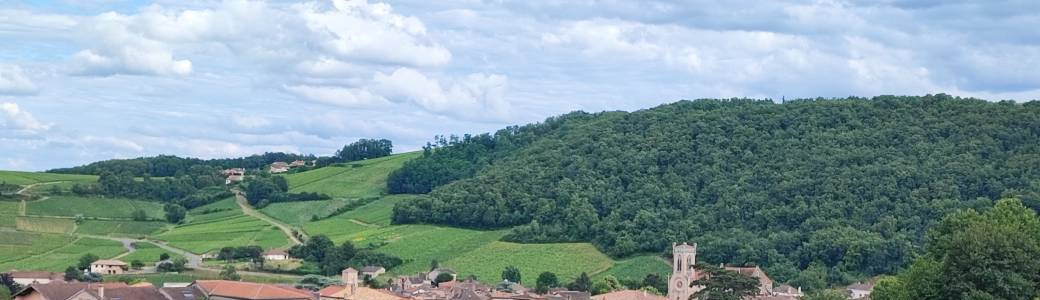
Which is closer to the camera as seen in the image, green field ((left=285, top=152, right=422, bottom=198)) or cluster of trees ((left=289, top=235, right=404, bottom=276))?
cluster of trees ((left=289, top=235, right=404, bottom=276))

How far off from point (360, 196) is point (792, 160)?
42483mm

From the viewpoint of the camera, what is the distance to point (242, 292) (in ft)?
273

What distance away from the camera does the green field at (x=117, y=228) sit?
138 metres

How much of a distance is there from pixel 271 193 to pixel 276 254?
37888 mm

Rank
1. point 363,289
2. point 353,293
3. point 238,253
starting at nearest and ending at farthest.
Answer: point 353,293 → point 363,289 → point 238,253

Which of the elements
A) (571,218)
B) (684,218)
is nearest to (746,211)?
(684,218)

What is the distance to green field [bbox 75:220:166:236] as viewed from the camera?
13788 cm

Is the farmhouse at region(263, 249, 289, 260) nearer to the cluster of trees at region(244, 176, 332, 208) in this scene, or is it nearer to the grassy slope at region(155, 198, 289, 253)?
the grassy slope at region(155, 198, 289, 253)

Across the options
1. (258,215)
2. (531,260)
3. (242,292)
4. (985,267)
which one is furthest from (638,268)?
(985,267)

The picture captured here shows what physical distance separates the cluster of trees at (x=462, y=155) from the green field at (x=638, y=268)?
4394 cm

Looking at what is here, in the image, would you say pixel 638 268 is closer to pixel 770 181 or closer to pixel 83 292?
pixel 770 181

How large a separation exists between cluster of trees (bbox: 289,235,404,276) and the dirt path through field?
6512mm

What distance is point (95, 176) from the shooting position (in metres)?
169

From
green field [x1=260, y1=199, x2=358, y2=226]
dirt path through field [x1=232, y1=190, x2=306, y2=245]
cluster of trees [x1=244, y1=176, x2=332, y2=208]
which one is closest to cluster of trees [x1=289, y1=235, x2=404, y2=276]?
dirt path through field [x1=232, y1=190, x2=306, y2=245]
